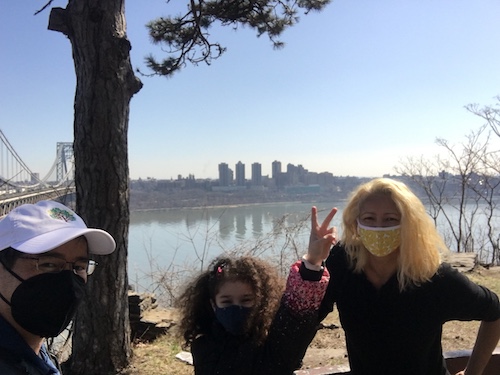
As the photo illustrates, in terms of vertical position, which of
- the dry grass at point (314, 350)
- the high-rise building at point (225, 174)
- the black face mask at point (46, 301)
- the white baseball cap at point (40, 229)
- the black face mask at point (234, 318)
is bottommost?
the dry grass at point (314, 350)

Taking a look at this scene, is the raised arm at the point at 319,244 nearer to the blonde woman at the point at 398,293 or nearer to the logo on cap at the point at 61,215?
the blonde woman at the point at 398,293

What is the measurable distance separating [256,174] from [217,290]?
68.3 ft

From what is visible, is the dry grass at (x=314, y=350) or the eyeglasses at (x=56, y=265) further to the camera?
the dry grass at (x=314, y=350)

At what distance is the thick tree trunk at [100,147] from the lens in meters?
3.41

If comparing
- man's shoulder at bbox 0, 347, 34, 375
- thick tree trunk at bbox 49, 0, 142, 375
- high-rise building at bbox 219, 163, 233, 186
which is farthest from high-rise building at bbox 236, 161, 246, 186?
man's shoulder at bbox 0, 347, 34, 375

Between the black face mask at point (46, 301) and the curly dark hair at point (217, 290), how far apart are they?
0.49 m

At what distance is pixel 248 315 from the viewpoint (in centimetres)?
150

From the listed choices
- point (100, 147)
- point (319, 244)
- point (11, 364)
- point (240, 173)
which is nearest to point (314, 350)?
point (100, 147)

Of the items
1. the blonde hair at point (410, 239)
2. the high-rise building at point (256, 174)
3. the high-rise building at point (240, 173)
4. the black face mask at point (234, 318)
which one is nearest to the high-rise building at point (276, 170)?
the high-rise building at point (256, 174)

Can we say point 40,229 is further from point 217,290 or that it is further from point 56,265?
point 217,290

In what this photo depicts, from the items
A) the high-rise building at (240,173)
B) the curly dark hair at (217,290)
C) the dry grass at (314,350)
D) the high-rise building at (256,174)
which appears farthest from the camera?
the high-rise building at (240,173)

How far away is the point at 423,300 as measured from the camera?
158 centimetres

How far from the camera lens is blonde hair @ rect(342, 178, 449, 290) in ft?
5.21

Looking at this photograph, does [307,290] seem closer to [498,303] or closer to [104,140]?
[498,303]
